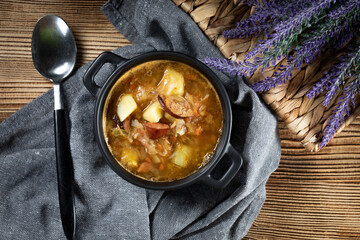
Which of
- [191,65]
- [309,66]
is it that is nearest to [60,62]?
[191,65]

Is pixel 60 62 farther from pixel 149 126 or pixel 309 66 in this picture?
pixel 309 66

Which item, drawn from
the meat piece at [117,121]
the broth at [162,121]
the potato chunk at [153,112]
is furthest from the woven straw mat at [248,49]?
the meat piece at [117,121]

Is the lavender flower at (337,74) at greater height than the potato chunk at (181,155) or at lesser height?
greater

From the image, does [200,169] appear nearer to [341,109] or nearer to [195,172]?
[195,172]

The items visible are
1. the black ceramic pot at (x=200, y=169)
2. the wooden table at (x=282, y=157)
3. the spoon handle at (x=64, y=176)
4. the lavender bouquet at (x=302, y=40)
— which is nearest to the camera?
the lavender bouquet at (x=302, y=40)

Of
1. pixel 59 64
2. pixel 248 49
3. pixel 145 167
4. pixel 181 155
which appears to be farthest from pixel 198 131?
pixel 59 64

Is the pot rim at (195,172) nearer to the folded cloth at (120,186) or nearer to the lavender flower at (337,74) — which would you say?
the folded cloth at (120,186)
